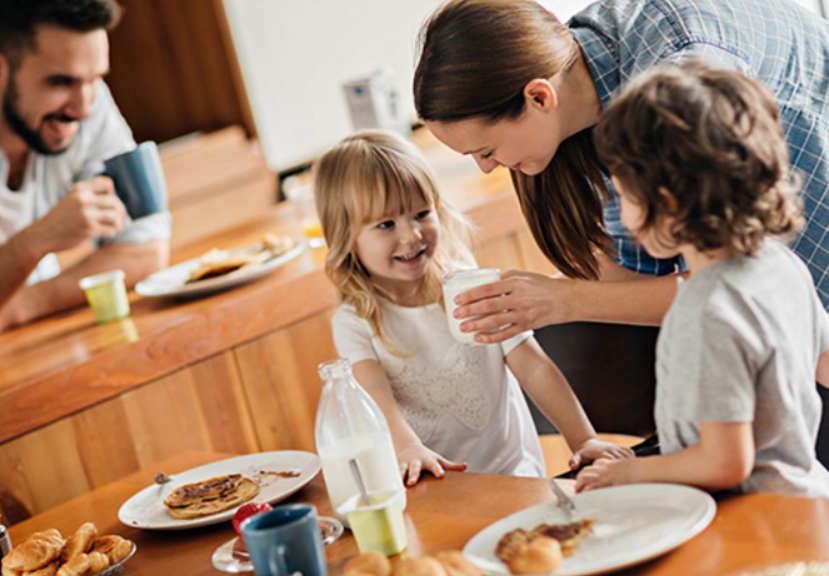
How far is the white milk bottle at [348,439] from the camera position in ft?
4.44

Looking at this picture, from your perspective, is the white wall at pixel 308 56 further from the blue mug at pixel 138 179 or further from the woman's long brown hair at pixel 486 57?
the woman's long brown hair at pixel 486 57

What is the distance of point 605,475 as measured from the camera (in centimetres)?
127

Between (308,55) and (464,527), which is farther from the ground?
(308,55)

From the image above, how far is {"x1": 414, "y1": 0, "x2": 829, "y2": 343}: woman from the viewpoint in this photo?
61.5 inches

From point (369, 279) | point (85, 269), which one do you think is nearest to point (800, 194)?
point (369, 279)

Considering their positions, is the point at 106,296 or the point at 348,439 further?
the point at 106,296

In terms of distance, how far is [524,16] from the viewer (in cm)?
158

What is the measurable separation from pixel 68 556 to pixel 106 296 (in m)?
1.26

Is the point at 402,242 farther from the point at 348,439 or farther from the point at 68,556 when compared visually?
the point at 68,556

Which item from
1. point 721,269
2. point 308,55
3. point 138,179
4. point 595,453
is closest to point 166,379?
point 138,179

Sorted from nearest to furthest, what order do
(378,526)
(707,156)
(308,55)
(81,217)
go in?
1. (707,156)
2. (378,526)
3. (81,217)
4. (308,55)

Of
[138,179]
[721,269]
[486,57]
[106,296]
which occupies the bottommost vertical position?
[106,296]

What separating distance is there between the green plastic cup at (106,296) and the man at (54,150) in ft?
0.39

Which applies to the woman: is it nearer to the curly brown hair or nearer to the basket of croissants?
the curly brown hair
